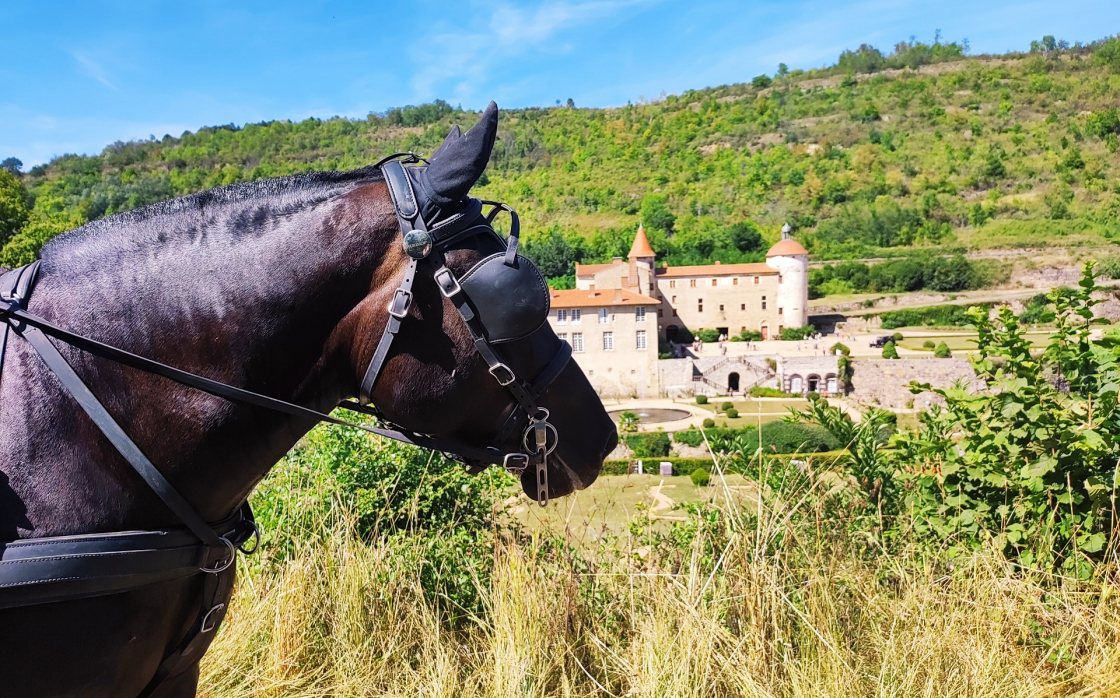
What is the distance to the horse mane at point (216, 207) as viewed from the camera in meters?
1.52

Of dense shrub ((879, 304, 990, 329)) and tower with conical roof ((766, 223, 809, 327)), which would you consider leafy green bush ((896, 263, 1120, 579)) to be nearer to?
dense shrub ((879, 304, 990, 329))

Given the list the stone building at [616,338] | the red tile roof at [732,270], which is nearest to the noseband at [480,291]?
the stone building at [616,338]

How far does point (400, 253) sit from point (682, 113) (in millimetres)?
136009

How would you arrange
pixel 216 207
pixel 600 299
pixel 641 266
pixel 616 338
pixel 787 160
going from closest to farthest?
pixel 216 207 → pixel 616 338 → pixel 600 299 → pixel 641 266 → pixel 787 160

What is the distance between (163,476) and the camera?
1.42 m

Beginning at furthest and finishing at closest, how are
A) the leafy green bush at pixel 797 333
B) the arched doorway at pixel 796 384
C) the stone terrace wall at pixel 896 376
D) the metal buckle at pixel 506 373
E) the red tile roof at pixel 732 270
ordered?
the red tile roof at pixel 732 270 → the leafy green bush at pixel 797 333 → the arched doorway at pixel 796 384 → the stone terrace wall at pixel 896 376 → the metal buckle at pixel 506 373

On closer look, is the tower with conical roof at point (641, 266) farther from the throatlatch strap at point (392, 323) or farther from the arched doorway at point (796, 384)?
the throatlatch strap at point (392, 323)

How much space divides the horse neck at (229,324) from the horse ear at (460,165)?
13 cm

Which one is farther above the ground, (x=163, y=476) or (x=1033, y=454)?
(x=163, y=476)

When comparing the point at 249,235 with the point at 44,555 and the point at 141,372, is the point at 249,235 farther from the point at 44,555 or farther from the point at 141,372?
the point at 44,555

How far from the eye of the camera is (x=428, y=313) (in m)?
1.53

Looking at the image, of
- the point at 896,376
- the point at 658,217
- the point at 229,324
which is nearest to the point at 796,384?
the point at 896,376

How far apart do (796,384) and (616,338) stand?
1072 cm

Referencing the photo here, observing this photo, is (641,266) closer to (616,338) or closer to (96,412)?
(616,338)
